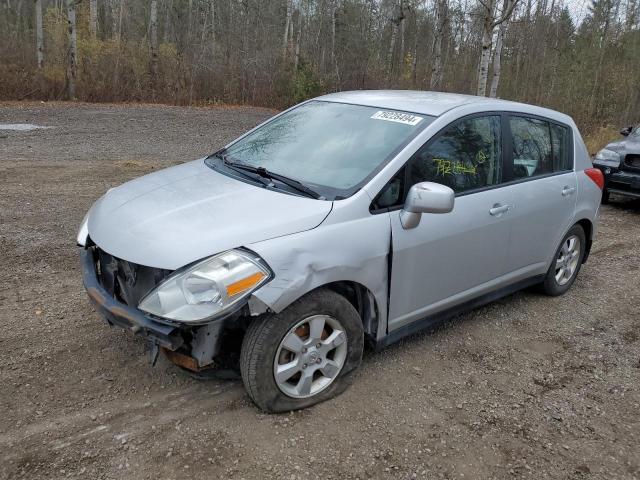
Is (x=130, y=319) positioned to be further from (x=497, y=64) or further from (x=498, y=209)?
(x=497, y=64)

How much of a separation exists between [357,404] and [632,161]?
280 inches

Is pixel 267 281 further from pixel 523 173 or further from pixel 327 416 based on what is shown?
pixel 523 173

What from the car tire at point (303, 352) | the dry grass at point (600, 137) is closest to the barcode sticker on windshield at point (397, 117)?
the car tire at point (303, 352)

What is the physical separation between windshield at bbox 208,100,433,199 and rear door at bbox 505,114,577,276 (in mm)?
978

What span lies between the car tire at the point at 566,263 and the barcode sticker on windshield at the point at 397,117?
198 centimetres

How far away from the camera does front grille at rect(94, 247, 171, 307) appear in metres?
2.86

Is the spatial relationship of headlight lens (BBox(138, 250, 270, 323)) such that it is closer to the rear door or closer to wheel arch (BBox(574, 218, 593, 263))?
the rear door

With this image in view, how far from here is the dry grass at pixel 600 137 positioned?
526 inches

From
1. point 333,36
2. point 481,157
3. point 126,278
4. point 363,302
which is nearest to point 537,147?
point 481,157

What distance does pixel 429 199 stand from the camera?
10.1 ft

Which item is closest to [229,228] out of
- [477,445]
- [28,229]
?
[477,445]

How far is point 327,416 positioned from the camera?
3.08 meters

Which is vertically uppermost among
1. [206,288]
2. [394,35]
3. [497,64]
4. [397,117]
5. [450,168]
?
[394,35]

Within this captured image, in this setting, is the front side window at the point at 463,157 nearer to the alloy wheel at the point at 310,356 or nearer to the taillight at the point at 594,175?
the alloy wheel at the point at 310,356
